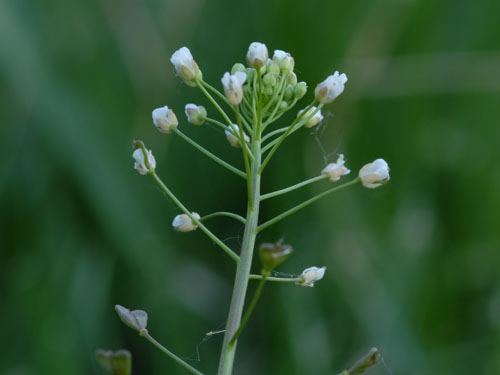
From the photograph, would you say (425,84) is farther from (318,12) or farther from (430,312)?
(430,312)

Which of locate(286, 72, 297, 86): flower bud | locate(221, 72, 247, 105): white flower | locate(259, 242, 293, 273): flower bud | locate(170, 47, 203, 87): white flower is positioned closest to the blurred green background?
locate(286, 72, 297, 86): flower bud

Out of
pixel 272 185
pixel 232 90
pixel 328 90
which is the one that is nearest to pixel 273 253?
pixel 232 90

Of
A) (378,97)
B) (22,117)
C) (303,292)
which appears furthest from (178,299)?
(378,97)

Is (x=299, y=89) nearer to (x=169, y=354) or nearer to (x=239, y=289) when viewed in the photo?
(x=239, y=289)

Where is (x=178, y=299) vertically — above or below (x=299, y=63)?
below

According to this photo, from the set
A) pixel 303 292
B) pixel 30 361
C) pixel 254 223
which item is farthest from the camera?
pixel 303 292

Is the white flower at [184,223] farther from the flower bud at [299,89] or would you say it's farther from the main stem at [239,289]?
the flower bud at [299,89]
